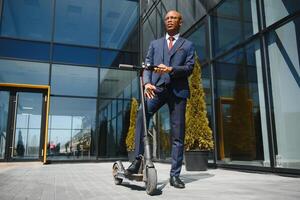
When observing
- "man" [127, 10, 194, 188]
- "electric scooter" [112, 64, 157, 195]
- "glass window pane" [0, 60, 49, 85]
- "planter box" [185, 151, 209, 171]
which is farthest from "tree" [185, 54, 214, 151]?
"glass window pane" [0, 60, 49, 85]

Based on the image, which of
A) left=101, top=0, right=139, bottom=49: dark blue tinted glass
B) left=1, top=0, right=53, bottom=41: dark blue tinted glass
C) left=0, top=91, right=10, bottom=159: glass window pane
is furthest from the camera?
left=101, top=0, right=139, bottom=49: dark blue tinted glass

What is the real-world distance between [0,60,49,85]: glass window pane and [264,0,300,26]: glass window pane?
6984 mm

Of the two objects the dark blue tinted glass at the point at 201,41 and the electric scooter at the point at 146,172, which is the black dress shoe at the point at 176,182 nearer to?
the electric scooter at the point at 146,172

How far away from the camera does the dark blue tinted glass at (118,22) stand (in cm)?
1063

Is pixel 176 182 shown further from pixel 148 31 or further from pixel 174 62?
pixel 148 31

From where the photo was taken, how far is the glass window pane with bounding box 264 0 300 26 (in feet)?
14.1

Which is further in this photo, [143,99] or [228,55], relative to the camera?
[228,55]

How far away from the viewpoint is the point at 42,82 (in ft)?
30.8

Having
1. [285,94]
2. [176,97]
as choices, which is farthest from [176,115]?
[285,94]

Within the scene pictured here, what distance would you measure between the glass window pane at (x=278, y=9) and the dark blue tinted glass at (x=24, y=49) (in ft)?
23.4

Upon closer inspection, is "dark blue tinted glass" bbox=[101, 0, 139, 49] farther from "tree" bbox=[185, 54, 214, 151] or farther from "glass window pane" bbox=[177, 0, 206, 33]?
"tree" bbox=[185, 54, 214, 151]

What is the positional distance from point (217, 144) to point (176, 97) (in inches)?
131

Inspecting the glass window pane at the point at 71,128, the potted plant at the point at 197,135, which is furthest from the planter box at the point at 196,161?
the glass window pane at the point at 71,128

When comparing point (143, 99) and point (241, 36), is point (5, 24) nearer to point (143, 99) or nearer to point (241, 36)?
point (241, 36)
